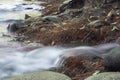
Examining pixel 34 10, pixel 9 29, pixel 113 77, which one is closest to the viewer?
pixel 113 77

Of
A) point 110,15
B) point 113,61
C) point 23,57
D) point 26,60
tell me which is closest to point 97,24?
point 110,15

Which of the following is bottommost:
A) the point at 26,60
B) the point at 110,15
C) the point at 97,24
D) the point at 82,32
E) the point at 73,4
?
the point at 26,60

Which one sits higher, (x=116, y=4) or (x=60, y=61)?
(x=116, y=4)

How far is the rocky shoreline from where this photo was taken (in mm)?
7560

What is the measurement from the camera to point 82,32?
10.9 metres

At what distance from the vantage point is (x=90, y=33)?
35.1 feet

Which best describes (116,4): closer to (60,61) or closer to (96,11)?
(96,11)

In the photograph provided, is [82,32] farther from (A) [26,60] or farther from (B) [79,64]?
(B) [79,64]

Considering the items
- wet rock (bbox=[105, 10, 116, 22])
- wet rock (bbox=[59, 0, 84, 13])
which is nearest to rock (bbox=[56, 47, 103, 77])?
wet rock (bbox=[105, 10, 116, 22])

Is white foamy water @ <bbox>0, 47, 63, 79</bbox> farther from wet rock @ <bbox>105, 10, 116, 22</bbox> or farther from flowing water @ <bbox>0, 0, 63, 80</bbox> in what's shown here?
wet rock @ <bbox>105, 10, 116, 22</bbox>

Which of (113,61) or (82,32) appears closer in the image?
(113,61)

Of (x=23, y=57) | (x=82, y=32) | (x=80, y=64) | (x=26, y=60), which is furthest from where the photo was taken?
(x=82, y=32)

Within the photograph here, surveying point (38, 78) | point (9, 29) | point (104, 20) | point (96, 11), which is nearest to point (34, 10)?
point (9, 29)

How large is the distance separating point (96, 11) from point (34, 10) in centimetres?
788
